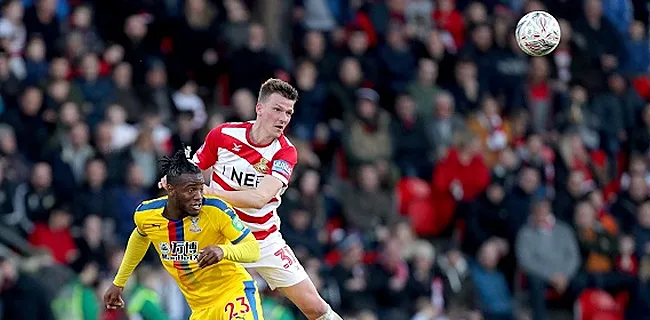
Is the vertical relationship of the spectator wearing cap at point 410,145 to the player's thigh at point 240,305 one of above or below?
below

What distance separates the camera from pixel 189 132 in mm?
17750

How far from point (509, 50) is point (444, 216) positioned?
417cm

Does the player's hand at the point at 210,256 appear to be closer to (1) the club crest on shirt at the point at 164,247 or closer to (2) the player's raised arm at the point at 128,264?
(1) the club crest on shirt at the point at 164,247

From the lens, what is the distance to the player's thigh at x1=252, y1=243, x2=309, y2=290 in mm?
12109

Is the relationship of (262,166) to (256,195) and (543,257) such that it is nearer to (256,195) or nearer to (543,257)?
(256,195)

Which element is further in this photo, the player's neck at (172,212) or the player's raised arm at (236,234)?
the player's neck at (172,212)

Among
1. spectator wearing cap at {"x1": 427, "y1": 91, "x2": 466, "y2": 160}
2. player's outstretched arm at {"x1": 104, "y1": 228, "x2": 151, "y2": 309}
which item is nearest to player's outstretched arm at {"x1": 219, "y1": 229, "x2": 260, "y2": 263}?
player's outstretched arm at {"x1": 104, "y1": 228, "x2": 151, "y2": 309}

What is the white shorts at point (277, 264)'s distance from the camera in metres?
12.1

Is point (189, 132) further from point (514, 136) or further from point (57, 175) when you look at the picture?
point (514, 136)

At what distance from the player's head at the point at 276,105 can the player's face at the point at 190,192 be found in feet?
3.64

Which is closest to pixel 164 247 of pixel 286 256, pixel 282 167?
pixel 282 167

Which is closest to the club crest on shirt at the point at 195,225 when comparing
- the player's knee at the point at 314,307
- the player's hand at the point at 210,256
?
the player's hand at the point at 210,256

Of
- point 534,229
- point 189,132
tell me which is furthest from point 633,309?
point 189,132

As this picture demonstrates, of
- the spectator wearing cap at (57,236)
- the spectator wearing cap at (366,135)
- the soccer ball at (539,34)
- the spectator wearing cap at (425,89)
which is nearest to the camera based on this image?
the soccer ball at (539,34)
